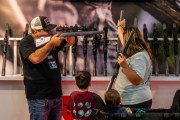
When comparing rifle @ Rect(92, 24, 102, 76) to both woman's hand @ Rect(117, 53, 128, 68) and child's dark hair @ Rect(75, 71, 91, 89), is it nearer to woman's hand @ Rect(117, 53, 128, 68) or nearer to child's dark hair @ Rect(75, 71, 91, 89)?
child's dark hair @ Rect(75, 71, 91, 89)

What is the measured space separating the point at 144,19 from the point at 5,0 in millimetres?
1491

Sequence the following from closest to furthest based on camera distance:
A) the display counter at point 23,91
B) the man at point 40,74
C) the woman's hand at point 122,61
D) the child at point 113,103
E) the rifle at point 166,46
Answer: the child at point 113,103, the woman's hand at point 122,61, the man at point 40,74, the rifle at point 166,46, the display counter at point 23,91

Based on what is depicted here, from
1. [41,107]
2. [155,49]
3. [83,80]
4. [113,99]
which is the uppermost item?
[155,49]

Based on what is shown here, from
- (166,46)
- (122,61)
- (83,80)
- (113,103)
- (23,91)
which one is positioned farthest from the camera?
(23,91)

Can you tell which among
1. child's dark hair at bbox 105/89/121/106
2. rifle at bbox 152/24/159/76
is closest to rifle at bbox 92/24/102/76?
rifle at bbox 152/24/159/76

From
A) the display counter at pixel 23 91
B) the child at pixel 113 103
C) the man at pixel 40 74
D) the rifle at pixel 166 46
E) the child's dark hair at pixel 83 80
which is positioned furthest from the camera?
the display counter at pixel 23 91

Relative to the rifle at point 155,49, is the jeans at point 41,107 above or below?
below

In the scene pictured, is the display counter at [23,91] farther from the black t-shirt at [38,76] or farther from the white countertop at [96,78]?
the black t-shirt at [38,76]

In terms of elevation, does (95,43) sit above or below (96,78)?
above

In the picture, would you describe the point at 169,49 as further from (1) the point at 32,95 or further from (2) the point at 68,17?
(1) the point at 32,95

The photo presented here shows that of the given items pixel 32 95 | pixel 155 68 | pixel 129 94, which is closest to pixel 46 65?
pixel 32 95

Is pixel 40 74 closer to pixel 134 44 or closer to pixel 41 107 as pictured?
pixel 41 107

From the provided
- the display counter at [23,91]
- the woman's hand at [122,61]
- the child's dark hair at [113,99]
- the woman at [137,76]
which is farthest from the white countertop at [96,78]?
the child's dark hair at [113,99]

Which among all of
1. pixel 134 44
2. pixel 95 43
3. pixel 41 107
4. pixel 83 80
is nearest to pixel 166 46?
pixel 95 43
